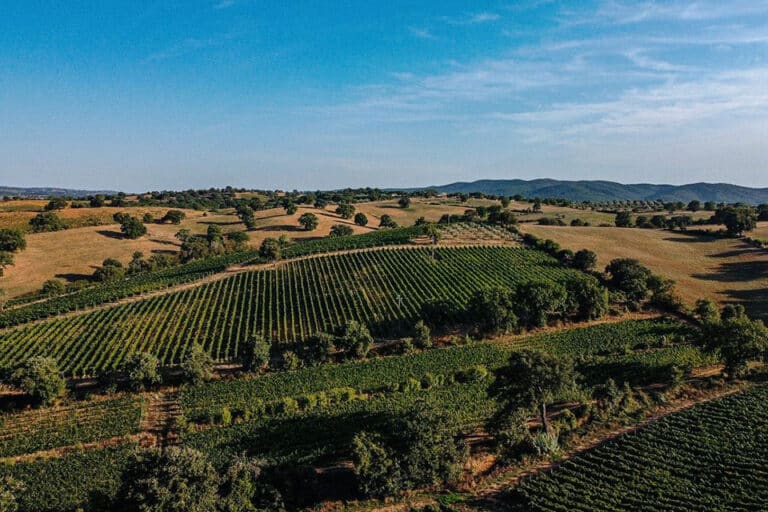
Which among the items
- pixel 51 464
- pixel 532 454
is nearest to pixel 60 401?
pixel 51 464

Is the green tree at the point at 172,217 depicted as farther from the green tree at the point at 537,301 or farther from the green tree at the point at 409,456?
the green tree at the point at 409,456

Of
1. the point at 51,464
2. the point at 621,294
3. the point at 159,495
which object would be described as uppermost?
the point at 621,294

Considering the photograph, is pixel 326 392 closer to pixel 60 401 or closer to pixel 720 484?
pixel 60 401

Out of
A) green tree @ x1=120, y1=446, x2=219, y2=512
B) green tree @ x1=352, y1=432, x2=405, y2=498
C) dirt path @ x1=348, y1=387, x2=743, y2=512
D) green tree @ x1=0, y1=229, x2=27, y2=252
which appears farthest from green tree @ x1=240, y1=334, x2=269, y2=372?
green tree @ x1=0, y1=229, x2=27, y2=252

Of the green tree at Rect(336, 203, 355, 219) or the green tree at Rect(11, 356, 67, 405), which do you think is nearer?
the green tree at Rect(11, 356, 67, 405)

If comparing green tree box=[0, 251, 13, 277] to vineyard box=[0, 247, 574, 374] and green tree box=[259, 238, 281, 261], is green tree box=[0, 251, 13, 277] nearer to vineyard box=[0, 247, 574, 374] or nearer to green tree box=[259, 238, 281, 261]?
vineyard box=[0, 247, 574, 374]

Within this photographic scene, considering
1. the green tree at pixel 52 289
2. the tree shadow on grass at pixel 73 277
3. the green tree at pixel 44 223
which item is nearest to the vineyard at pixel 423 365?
the green tree at pixel 52 289
